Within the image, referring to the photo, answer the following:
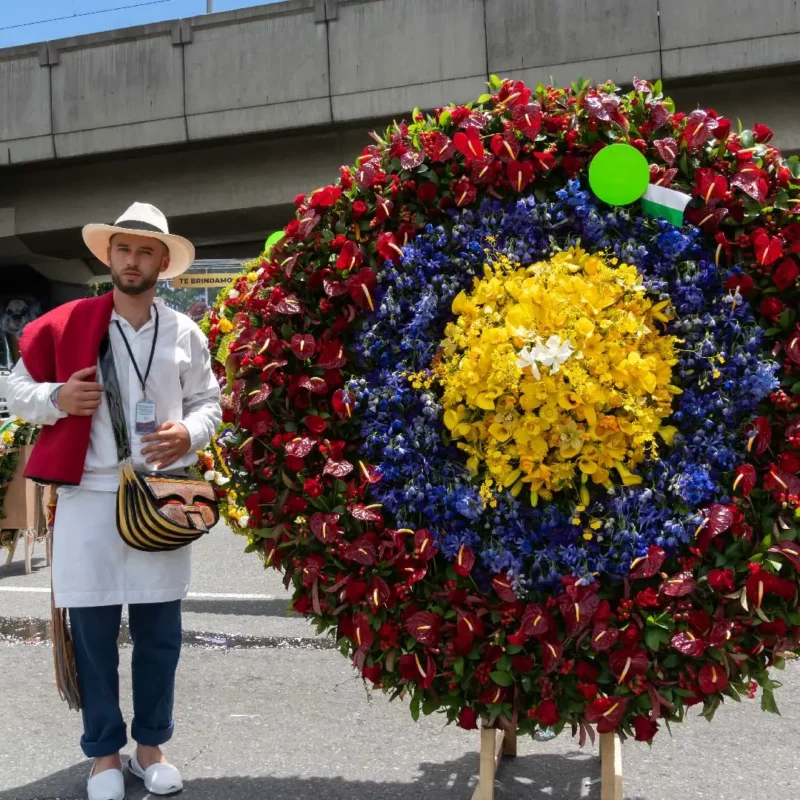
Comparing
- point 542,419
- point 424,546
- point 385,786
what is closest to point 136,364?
point 424,546

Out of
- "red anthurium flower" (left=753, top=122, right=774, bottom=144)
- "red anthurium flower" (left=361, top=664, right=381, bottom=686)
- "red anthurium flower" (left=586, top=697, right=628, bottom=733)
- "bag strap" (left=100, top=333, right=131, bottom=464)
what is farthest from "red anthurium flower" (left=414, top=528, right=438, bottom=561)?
"red anthurium flower" (left=753, top=122, right=774, bottom=144)

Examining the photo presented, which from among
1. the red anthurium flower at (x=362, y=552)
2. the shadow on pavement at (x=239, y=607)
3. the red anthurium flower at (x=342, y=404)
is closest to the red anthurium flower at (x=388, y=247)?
the red anthurium flower at (x=342, y=404)

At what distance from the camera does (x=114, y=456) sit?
11.2ft

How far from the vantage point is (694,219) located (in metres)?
3.03

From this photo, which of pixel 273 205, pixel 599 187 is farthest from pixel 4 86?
pixel 599 187

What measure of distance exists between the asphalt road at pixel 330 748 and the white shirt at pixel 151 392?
1.14 meters

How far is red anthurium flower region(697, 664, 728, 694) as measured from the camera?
111 inches

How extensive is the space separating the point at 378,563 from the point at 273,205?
52.5ft

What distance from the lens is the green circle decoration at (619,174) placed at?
294 cm

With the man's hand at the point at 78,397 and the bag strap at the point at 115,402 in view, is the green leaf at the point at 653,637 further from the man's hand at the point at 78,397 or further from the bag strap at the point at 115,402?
the man's hand at the point at 78,397

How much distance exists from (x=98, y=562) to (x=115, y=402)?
1.78 feet

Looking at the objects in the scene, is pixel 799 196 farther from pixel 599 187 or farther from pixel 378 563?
pixel 378 563

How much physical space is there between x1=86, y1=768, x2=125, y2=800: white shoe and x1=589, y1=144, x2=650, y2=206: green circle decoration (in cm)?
245

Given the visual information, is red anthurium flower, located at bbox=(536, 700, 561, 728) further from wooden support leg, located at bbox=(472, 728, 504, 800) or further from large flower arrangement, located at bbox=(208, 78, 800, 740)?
wooden support leg, located at bbox=(472, 728, 504, 800)
